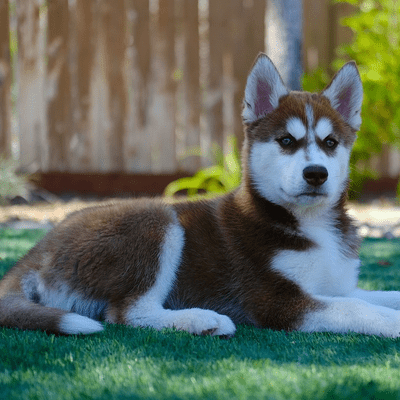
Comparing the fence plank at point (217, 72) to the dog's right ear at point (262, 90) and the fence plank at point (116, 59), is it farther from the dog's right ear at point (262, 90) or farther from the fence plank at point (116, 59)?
the dog's right ear at point (262, 90)

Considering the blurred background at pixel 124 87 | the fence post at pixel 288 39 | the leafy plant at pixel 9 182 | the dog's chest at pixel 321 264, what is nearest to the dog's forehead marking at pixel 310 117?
the dog's chest at pixel 321 264

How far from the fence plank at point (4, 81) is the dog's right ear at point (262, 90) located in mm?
5040

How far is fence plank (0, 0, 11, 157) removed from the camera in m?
7.35

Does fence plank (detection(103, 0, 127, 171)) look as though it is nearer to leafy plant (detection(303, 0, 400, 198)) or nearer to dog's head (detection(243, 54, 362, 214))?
leafy plant (detection(303, 0, 400, 198))

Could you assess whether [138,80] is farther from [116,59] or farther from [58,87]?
[58,87]

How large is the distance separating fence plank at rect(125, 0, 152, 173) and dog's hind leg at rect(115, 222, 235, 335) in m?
4.62

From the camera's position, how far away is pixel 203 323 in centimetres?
247

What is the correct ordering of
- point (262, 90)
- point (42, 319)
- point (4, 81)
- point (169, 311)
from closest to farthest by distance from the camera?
point (42, 319), point (169, 311), point (262, 90), point (4, 81)

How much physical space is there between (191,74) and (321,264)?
5.13 meters

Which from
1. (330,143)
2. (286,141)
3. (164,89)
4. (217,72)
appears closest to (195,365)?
(286,141)

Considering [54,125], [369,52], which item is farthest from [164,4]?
[369,52]

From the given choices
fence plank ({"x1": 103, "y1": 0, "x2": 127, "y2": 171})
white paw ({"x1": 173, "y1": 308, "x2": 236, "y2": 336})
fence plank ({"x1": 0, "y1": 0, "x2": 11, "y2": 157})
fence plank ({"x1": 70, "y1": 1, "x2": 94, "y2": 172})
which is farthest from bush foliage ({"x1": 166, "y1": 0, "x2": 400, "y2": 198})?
white paw ({"x1": 173, "y1": 308, "x2": 236, "y2": 336})

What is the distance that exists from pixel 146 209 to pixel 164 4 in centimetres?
513

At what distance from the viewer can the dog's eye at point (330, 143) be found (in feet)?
9.60
